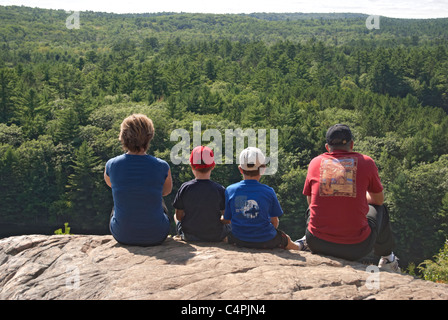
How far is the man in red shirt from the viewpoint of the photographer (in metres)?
5.88

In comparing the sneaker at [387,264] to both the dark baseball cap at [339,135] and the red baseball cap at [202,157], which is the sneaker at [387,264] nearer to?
the dark baseball cap at [339,135]

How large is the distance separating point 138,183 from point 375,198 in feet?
9.70

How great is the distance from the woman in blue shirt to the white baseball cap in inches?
37.4

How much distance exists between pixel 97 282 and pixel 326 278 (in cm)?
240

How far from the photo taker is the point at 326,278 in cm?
520

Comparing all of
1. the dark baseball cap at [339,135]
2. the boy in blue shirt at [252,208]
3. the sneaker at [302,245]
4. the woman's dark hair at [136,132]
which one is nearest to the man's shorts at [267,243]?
the boy in blue shirt at [252,208]

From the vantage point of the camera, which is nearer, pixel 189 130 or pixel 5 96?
pixel 189 130

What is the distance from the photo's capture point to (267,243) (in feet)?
21.0

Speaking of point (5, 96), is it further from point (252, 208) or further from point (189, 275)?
point (189, 275)

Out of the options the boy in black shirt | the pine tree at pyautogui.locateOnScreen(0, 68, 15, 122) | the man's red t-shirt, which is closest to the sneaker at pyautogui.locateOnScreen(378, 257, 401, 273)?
the man's red t-shirt

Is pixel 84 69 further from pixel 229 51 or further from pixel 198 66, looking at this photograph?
pixel 229 51

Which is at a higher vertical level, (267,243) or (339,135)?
(339,135)

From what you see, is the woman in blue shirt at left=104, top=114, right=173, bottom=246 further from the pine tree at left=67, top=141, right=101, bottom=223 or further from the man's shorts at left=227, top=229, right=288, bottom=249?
the pine tree at left=67, top=141, right=101, bottom=223

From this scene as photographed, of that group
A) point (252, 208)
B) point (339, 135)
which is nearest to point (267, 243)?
point (252, 208)
